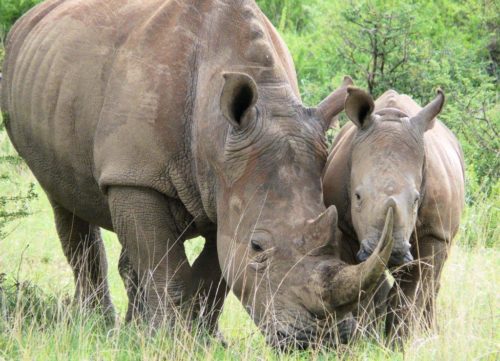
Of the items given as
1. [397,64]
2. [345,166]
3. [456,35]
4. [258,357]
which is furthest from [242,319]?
[456,35]

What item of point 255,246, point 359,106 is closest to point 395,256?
point 255,246

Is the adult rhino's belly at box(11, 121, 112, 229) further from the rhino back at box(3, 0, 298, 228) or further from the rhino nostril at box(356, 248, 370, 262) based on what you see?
the rhino nostril at box(356, 248, 370, 262)

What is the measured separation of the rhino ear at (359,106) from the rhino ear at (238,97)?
56 centimetres

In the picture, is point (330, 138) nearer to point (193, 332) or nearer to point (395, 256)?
point (193, 332)

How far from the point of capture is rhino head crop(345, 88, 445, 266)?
18.9ft

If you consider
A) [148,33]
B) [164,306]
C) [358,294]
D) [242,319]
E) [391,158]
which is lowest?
[242,319]

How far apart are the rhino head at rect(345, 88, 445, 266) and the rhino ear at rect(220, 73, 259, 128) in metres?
0.59

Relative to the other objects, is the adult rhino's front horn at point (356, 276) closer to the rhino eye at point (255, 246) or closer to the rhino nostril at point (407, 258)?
the rhino nostril at point (407, 258)

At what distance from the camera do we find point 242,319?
7.64 meters

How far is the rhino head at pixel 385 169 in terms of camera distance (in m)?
5.77

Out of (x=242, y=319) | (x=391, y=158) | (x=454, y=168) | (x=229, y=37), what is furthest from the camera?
(x=242, y=319)

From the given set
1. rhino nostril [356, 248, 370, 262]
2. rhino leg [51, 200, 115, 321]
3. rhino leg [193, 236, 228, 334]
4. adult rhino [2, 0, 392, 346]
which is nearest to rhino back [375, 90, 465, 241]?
adult rhino [2, 0, 392, 346]

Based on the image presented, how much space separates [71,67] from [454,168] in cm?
253

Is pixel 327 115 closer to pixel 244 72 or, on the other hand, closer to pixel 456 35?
pixel 244 72
